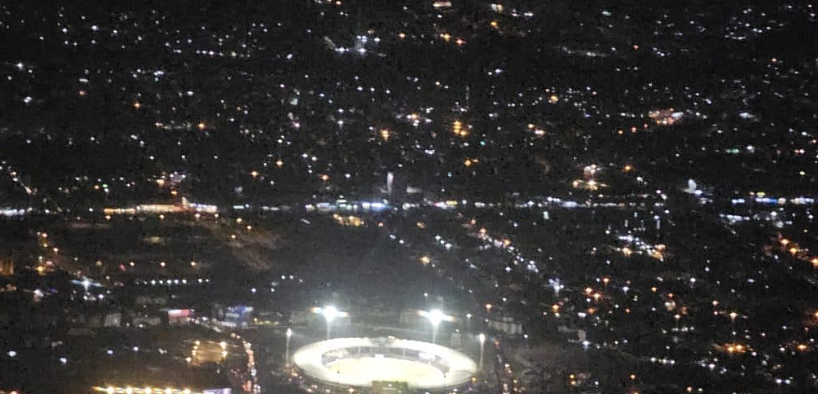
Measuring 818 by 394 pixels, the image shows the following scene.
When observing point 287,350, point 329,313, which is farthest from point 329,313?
point 287,350

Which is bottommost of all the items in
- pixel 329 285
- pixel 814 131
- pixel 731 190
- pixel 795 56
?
pixel 329 285

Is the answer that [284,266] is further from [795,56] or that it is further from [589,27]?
[795,56]

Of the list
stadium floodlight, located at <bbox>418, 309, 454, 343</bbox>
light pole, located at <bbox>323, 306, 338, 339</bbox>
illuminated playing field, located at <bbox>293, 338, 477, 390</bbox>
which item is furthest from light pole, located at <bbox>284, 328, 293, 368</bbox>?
stadium floodlight, located at <bbox>418, 309, 454, 343</bbox>

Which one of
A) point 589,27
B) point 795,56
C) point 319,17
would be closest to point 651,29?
point 589,27

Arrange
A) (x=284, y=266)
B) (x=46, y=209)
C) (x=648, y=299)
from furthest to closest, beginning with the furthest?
1. (x=46, y=209)
2. (x=284, y=266)
3. (x=648, y=299)

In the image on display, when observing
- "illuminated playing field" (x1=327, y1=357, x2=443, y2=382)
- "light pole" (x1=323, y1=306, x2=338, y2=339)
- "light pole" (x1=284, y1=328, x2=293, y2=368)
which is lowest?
"illuminated playing field" (x1=327, y1=357, x2=443, y2=382)

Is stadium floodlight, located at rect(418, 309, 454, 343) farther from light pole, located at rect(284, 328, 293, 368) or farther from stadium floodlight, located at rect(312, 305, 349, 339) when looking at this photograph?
light pole, located at rect(284, 328, 293, 368)

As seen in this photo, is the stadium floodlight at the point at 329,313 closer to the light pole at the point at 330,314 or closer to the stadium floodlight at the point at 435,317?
the light pole at the point at 330,314

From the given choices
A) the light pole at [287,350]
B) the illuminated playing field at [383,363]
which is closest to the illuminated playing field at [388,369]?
the illuminated playing field at [383,363]

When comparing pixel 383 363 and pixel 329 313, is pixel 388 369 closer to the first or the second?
pixel 383 363
